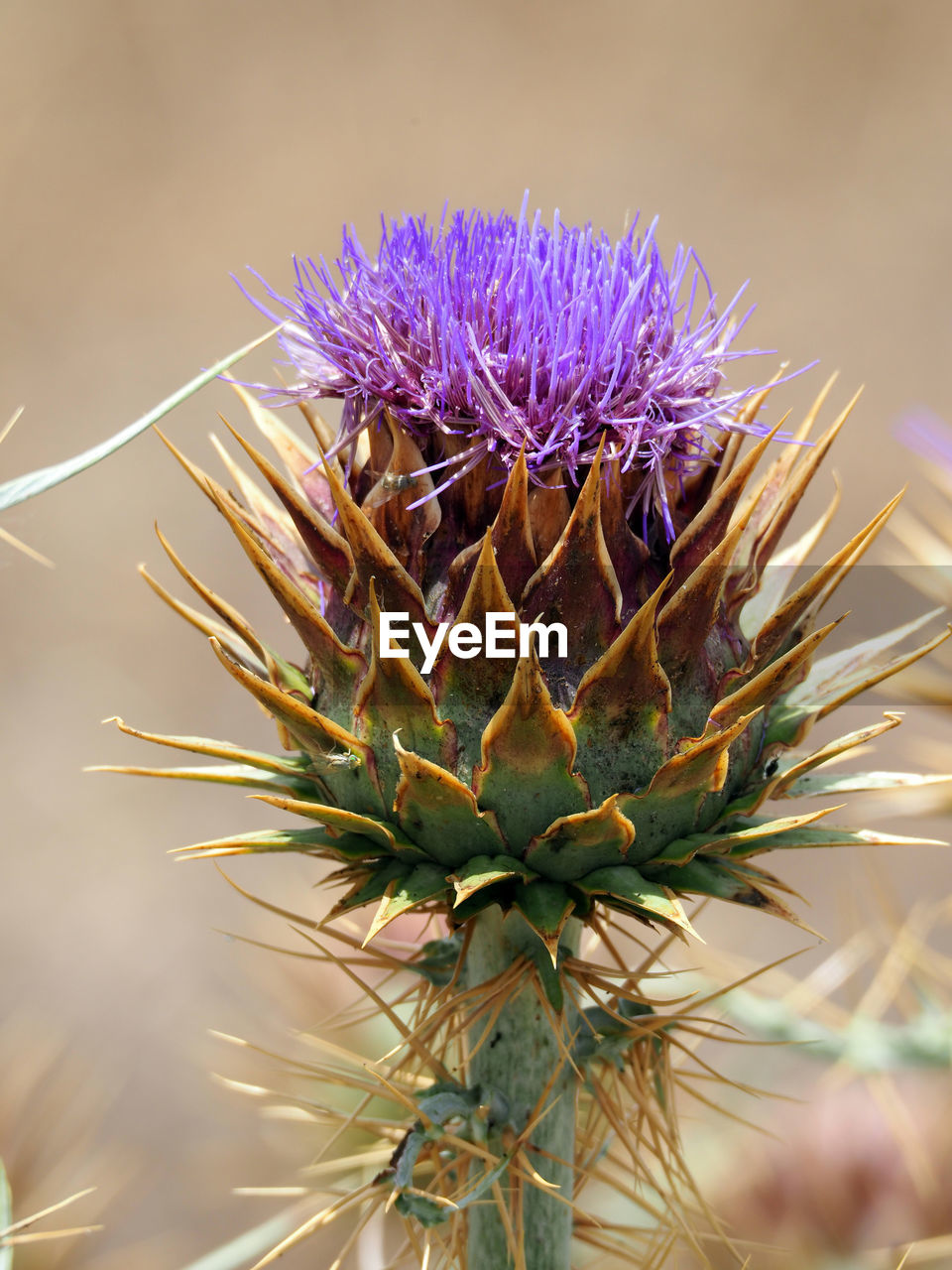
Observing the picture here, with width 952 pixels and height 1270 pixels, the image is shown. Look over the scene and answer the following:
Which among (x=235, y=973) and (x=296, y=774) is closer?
(x=296, y=774)

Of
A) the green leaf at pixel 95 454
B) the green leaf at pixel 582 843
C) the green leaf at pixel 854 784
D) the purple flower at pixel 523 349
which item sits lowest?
the green leaf at pixel 582 843

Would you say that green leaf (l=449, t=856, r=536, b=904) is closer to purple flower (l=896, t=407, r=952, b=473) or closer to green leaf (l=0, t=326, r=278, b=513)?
green leaf (l=0, t=326, r=278, b=513)

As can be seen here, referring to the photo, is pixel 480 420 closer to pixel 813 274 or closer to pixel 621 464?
pixel 621 464

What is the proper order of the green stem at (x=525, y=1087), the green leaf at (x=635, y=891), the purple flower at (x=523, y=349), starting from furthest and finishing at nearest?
the green stem at (x=525, y=1087)
the purple flower at (x=523, y=349)
the green leaf at (x=635, y=891)

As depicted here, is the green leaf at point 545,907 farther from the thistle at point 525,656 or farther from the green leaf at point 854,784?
the green leaf at point 854,784

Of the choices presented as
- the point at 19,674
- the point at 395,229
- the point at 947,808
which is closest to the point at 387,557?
the point at 395,229

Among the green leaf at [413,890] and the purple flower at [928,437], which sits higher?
the purple flower at [928,437]

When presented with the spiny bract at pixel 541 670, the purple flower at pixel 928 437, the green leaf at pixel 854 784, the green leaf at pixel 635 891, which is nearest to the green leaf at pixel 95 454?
the spiny bract at pixel 541 670

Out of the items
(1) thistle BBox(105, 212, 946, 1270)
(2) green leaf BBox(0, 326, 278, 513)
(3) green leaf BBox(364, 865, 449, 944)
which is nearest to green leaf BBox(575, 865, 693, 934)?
(1) thistle BBox(105, 212, 946, 1270)
